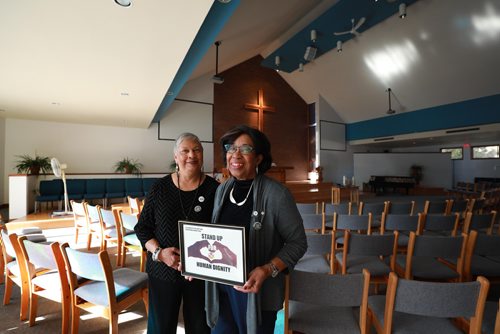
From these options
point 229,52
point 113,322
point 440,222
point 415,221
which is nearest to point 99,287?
point 113,322

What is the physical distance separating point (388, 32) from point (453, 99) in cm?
326

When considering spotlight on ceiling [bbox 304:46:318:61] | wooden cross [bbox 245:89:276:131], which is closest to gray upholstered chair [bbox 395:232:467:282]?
spotlight on ceiling [bbox 304:46:318:61]

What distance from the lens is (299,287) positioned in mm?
1107

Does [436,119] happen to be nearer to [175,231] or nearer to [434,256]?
[434,256]

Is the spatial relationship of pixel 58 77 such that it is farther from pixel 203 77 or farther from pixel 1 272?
pixel 203 77

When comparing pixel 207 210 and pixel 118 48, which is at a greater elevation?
pixel 118 48

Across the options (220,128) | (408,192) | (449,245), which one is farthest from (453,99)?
(449,245)

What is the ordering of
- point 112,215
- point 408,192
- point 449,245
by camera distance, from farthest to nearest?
point 408,192, point 112,215, point 449,245

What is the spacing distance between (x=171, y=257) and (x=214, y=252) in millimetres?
302

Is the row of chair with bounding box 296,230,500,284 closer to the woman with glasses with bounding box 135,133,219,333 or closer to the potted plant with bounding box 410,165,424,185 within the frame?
the woman with glasses with bounding box 135,133,219,333

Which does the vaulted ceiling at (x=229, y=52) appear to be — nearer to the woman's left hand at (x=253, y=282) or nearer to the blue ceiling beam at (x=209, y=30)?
the blue ceiling beam at (x=209, y=30)

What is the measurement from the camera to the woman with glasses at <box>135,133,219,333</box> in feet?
4.01

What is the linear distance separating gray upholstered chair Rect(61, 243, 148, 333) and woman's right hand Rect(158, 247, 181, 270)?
1.45 feet

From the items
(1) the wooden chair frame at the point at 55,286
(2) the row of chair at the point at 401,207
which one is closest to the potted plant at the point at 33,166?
(1) the wooden chair frame at the point at 55,286
